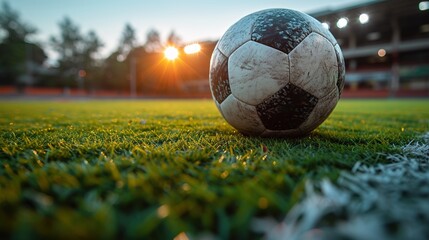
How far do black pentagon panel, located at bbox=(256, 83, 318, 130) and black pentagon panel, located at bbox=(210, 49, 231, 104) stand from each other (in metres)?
0.32

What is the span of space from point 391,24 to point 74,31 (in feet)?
164

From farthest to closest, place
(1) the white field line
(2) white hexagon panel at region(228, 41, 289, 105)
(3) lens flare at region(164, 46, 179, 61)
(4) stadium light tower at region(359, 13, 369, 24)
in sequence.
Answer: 1. (3) lens flare at region(164, 46, 179, 61)
2. (4) stadium light tower at region(359, 13, 369, 24)
3. (2) white hexagon panel at region(228, 41, 289, 105)
4. (1) the white field line

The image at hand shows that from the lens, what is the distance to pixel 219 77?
2113 millimetres

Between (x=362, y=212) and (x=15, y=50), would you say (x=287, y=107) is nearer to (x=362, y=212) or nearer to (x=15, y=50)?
(x=362, y=212)

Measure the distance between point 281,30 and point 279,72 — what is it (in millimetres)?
320

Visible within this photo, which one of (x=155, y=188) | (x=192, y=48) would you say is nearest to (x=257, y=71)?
(x=155, y=188)

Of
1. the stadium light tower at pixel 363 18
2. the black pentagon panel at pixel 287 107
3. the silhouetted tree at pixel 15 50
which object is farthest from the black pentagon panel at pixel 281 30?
the silhouetted tree at pixel 15 50

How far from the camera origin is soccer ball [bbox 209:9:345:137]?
72.6 inches

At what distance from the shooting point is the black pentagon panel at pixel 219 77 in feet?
6.73

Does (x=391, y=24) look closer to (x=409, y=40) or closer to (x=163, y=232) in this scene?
(x=409, y=40)

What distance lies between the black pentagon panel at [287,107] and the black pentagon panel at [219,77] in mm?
324

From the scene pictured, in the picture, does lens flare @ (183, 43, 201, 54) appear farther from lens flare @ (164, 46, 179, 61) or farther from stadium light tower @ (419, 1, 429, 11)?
stadium light tower @ (419, 1, 429, 11)

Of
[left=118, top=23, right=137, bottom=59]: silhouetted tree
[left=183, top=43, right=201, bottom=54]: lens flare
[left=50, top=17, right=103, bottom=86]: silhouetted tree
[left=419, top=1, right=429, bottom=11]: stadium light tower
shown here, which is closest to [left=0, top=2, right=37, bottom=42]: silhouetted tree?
[left=50, top=17, right=103, bottom=86]: silhouetted tree

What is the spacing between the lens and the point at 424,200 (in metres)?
0.92
